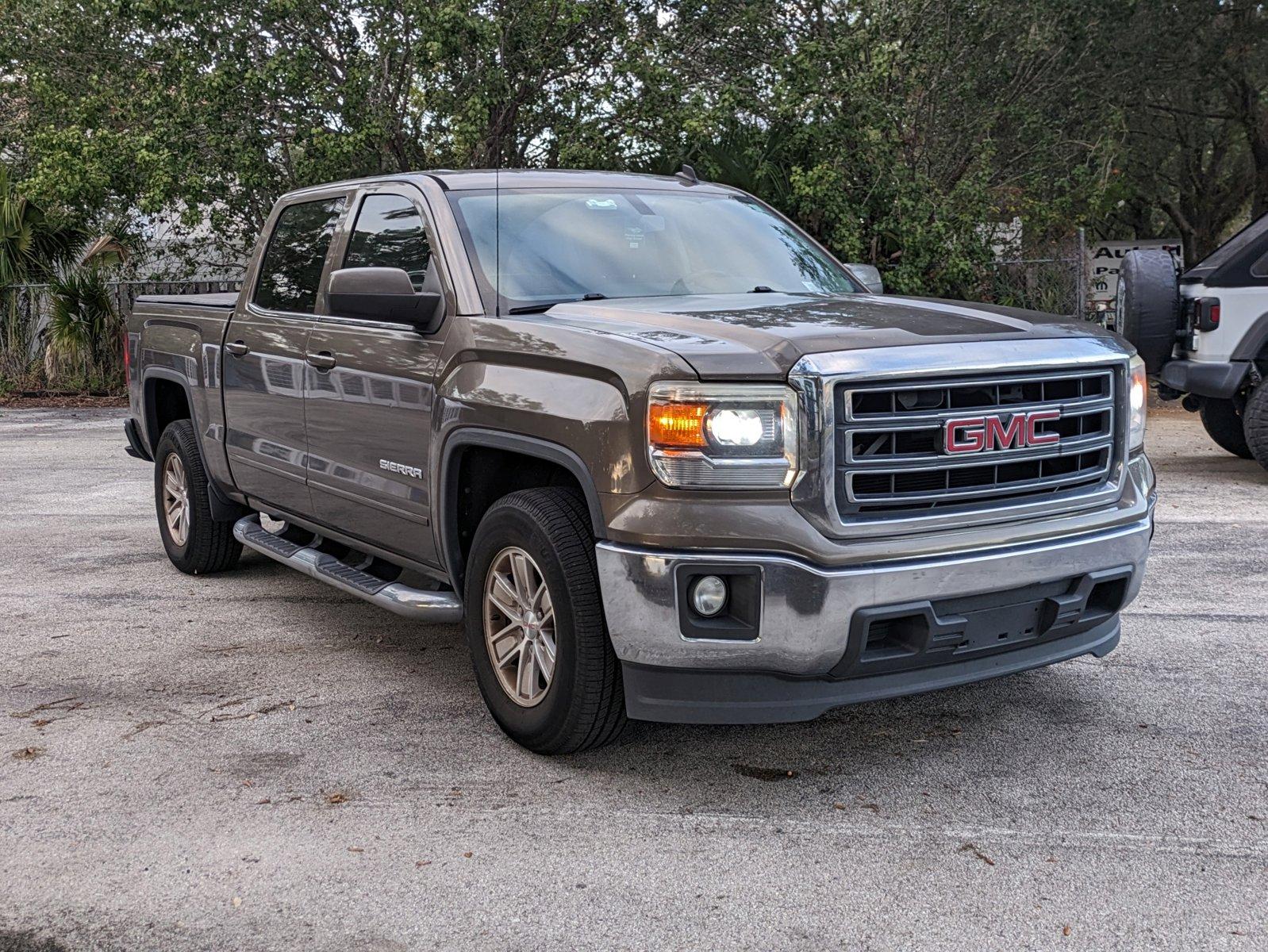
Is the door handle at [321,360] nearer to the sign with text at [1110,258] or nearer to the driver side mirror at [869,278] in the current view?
the driver side mirror at [869,278]

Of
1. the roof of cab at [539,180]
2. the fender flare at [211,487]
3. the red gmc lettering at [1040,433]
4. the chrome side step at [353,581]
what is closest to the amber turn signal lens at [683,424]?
the red gmc lettering at [1040,433]

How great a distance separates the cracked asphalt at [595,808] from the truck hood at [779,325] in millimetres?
1351

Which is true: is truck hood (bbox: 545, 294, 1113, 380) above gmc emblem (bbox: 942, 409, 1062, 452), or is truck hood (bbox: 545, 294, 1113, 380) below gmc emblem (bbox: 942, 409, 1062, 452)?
above

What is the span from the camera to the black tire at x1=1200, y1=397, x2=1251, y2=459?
10.7 metres

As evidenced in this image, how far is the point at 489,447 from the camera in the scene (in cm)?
458

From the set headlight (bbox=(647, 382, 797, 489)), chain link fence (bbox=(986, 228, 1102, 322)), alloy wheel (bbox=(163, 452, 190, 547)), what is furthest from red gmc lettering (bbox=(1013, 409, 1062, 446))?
chain link fence (bbox=(986, 228, 1102, 322))

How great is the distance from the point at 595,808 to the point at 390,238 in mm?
2563

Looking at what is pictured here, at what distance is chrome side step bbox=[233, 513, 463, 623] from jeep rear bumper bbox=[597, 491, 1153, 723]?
3.70 feet

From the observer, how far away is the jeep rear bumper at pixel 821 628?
3705 mm

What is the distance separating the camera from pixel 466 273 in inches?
190

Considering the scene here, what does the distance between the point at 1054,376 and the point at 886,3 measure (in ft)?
39.7

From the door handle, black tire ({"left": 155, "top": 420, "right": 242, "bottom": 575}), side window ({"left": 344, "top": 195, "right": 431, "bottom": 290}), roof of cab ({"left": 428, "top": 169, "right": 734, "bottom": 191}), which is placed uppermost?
roof of cab ({"left": 428, "top": 169, "right": 734, "bottom": 191})

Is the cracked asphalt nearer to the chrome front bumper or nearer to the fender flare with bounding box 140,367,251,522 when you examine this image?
the chrome front bumper

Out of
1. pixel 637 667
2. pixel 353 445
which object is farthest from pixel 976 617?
pixel 353 445
